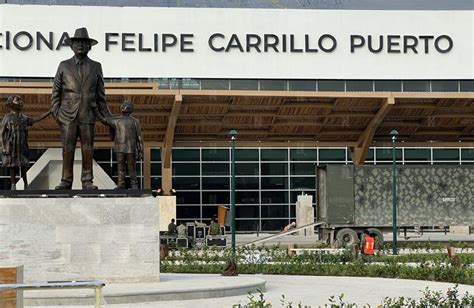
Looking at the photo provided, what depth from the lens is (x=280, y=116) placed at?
47.4 meters

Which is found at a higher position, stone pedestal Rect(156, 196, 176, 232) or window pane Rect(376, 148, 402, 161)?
window pane Rect(376, 148, 402, 161)

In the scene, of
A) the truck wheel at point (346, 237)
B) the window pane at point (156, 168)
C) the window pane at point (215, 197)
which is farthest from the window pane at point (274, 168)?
the truck wheel at point (346, 237)

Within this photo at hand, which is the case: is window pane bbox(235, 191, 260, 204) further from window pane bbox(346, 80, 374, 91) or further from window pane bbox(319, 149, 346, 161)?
window pane bbox(346, 80, 374, 91)

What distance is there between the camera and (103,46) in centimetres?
4866

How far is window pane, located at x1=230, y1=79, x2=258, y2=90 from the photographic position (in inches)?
1957

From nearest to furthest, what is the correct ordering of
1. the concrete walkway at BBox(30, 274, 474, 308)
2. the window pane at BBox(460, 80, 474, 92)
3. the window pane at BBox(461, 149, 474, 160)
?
the concrete walkway at BBox(30, 274, 474, 308) → the window pane at BBox(460, 80, 474, 92) → the window pane at BBox(461, 149, 474, 160)

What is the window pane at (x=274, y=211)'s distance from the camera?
56.6 m

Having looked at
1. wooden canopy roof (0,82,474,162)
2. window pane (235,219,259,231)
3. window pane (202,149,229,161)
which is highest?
wooden canopy roof (0,82,474,162)

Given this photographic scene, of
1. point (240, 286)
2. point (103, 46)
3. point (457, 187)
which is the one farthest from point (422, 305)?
point (103, 46)

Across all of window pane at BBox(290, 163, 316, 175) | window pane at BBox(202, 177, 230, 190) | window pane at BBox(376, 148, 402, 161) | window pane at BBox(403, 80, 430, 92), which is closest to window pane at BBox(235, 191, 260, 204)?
window pane at BBox(202, 177, 230, 190)

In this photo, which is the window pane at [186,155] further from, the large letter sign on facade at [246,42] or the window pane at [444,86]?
the window pane at [444,86]

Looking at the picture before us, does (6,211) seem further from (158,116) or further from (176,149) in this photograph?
(176,149)

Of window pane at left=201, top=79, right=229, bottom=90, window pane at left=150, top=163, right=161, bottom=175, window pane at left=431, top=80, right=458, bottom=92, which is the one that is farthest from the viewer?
window pane at left=150, top=163, right=161, bottom=175

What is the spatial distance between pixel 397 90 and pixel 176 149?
44.1 feet
